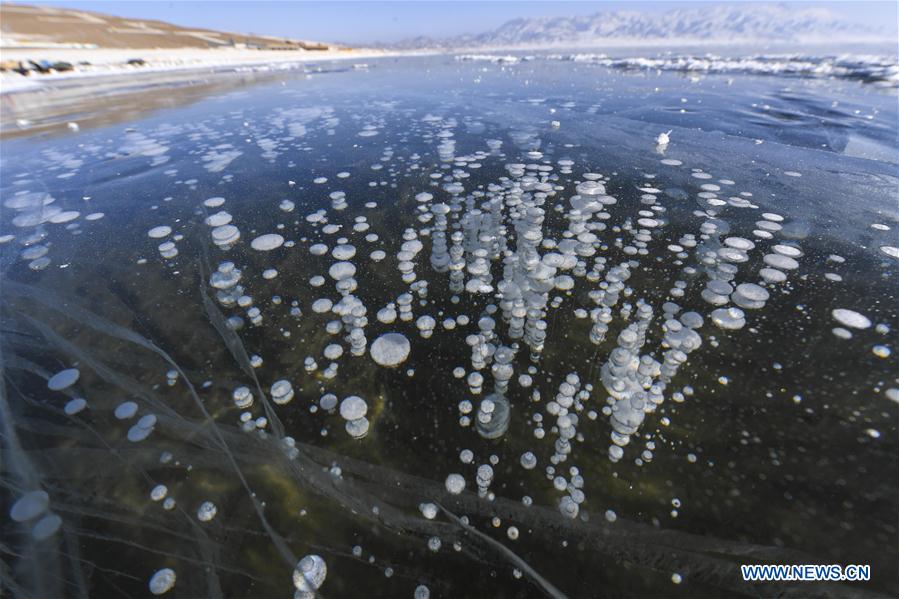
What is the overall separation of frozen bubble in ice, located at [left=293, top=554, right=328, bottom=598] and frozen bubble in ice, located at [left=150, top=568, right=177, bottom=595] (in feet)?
1.37

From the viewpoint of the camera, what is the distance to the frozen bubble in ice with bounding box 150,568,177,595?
3.98ft

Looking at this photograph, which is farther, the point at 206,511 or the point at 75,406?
the point at 75,406

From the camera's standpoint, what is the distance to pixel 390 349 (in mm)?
2033

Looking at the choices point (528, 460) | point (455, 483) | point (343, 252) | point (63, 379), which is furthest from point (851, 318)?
point (63, 379)

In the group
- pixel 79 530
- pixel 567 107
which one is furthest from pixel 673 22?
pixel 79 530

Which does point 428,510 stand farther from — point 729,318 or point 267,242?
point 267,242

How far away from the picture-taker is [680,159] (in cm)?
462

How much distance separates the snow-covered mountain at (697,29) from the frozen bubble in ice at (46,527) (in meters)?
149

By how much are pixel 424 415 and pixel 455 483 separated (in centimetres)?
35

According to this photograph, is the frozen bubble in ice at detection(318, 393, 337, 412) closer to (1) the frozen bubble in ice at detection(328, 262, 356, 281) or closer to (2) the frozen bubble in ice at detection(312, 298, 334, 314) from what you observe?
(2) the frozen bubble in ice at detection(312, 298, 334, 314)

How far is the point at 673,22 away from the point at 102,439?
217167 millimetres

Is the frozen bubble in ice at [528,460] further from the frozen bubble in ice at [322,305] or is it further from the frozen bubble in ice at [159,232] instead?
the frozen bubble in ice at [159,232]

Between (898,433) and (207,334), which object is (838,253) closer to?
(898,433)

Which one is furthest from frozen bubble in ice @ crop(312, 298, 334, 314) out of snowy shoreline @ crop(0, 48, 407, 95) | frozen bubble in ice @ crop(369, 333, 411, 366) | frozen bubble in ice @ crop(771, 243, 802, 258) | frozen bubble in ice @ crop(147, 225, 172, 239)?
snowy shoreline @ crop(0, 48, 407, 95)
